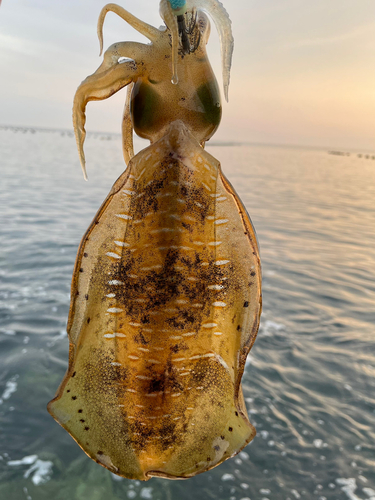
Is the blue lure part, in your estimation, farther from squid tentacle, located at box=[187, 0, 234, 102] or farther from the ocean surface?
the ocean surface

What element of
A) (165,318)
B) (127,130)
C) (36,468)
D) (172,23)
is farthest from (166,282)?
(36,468)

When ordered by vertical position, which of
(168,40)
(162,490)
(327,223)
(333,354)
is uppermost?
(168,40)

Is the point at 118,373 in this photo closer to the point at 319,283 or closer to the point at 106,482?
the point at 106,482

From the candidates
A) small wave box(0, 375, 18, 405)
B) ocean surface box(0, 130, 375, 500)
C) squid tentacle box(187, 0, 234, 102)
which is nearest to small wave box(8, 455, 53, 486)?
ocean surface box(0, 130, 375, 500)

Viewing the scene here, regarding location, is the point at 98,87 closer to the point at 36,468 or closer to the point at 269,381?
the point at 36,468

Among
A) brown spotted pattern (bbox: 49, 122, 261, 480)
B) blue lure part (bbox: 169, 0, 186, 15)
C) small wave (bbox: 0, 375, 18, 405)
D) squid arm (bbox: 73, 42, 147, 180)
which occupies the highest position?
blue lure part (bbox: 169, 0, 186, 15)

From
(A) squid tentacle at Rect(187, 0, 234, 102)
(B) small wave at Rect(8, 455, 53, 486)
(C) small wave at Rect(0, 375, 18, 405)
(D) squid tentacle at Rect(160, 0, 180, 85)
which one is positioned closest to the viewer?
(D) squid tentacle at Rect(160, 0, 180, 85)

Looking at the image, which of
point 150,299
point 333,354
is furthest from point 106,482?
point 333,354
